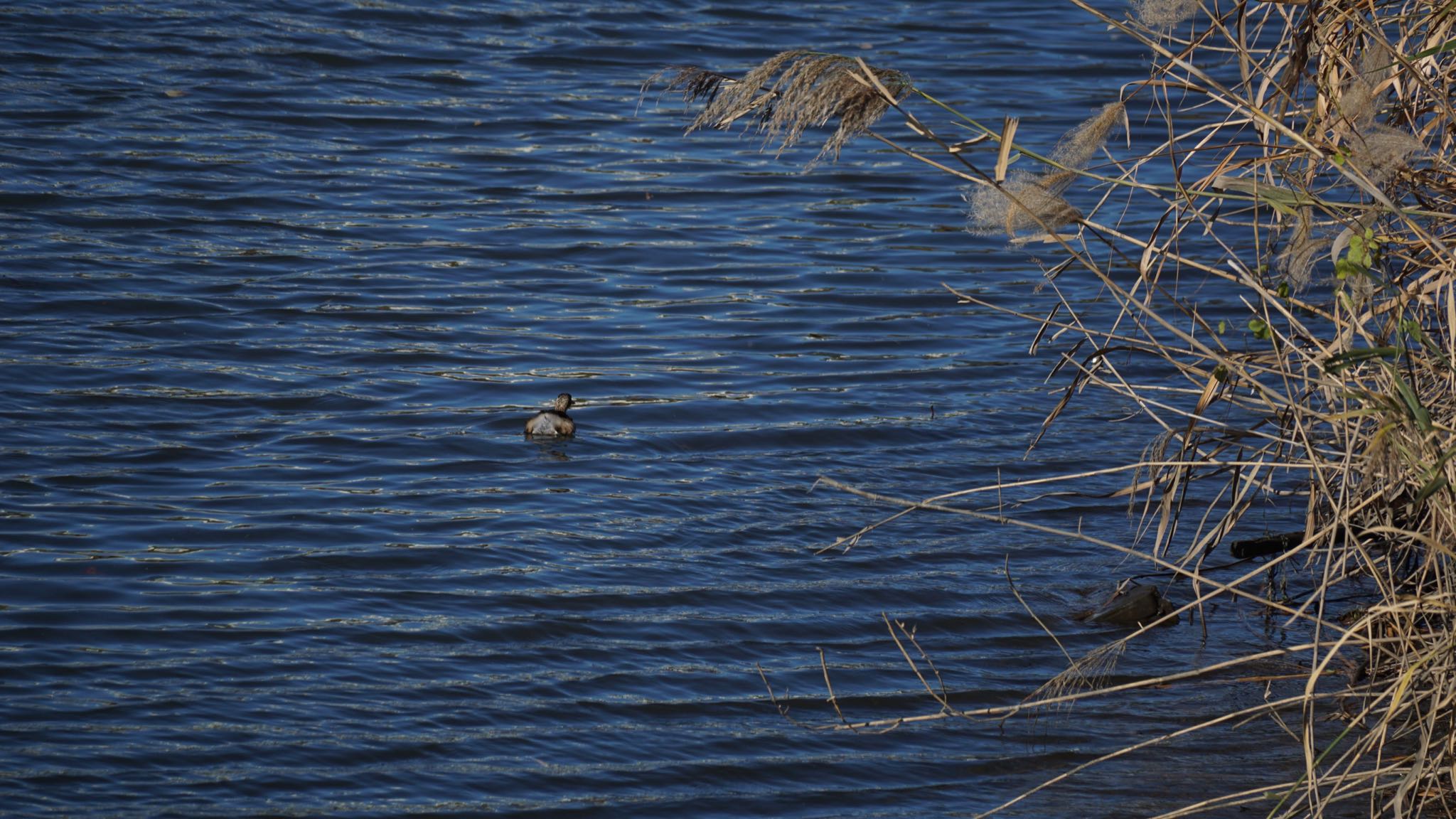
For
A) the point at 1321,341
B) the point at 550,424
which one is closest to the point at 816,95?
the point at 1321,341

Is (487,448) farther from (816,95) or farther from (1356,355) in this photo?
(1356,355)

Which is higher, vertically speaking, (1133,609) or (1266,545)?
(1266,545)

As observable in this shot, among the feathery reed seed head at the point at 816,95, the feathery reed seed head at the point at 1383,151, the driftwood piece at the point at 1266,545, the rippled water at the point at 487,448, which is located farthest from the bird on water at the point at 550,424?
the feathery reed seed head at the point at 1383,151

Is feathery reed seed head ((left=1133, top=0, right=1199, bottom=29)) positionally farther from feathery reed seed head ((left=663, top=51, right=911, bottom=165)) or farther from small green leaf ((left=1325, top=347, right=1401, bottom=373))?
small green leaf ((left=1325, top=347, right=1401, bottom=373))

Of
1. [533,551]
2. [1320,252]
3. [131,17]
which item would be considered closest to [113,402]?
[533,551]

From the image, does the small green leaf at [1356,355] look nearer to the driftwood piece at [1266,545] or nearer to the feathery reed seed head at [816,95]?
the feathery reed seed head at [816,95]

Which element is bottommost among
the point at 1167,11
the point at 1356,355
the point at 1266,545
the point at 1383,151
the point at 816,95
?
the point at 1266,545

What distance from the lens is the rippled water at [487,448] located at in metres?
4.98

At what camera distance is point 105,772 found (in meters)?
4.64

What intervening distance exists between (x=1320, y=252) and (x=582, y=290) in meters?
5.22

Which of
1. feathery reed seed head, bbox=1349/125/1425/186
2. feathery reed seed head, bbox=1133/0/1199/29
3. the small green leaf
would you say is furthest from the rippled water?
feathery reed seed head, bbox=1133/0/1199/29

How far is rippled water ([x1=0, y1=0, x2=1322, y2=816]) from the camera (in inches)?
196

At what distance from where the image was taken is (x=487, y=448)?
7336 millimetres

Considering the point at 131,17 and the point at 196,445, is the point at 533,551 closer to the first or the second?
the point at 196,445
